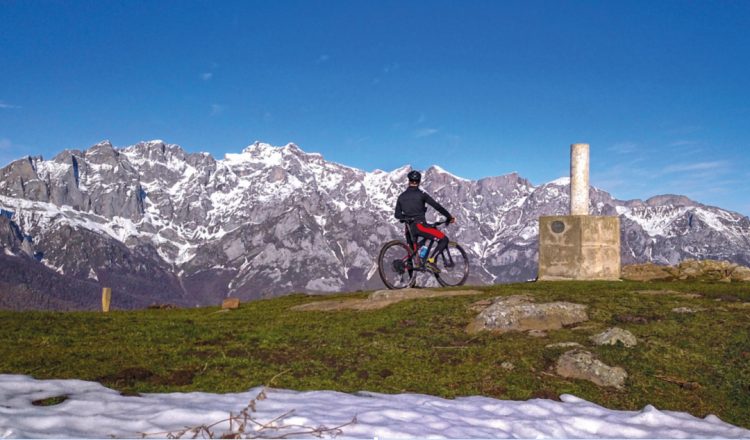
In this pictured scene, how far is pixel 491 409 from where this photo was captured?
10.1 metres

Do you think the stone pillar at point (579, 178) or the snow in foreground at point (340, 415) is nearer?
the snow in foreground at point (340, 415)

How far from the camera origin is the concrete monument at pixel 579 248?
2852cm

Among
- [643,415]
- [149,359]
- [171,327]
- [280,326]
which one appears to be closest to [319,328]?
[280,326]

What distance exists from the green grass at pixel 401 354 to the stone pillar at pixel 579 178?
12.8 metres

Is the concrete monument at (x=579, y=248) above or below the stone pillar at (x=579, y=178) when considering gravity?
below

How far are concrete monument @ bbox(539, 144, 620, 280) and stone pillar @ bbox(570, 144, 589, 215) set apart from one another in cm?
190

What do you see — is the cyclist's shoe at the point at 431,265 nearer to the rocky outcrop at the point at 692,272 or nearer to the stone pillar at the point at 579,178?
the stone pillar at the point at 579,178

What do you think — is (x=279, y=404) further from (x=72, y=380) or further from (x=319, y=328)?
(x=319, y=328)

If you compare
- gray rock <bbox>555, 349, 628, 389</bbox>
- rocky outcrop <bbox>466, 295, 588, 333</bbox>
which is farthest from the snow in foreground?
rocky outcrop <bbox>466, 295, 588, 333</bbox>

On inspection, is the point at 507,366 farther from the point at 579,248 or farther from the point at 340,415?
the point at 579,248

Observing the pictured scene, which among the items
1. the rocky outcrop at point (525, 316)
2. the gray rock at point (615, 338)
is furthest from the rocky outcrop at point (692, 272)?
the gray rock at point (615, 338)

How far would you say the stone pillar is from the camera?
102 ft

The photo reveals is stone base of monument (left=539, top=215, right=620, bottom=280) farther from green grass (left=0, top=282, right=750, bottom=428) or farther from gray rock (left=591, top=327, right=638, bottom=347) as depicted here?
gray rock (left=591, top=327, right=638, bottom=347)

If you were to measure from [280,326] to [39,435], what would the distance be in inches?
378
